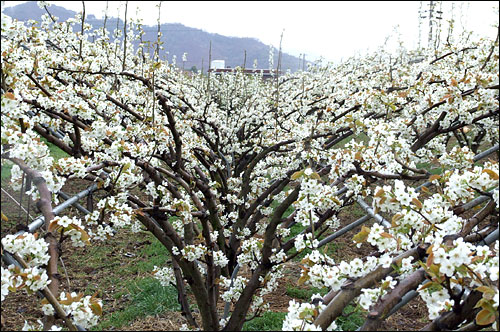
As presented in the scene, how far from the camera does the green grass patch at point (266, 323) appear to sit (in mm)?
3809

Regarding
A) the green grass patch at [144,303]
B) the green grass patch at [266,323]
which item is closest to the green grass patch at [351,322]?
the green grass patch at [266,323]

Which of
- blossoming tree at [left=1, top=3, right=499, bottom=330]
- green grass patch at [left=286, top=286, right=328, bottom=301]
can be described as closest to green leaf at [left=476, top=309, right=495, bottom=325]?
blossoming tree at [left=1, top=3, right=499, bottom=330]

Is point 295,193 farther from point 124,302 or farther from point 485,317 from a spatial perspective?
point 124,302

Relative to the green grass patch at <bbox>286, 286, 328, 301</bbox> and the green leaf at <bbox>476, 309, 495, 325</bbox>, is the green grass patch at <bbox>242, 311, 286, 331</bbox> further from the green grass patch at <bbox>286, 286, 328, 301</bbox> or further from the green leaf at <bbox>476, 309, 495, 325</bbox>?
the green leaf at <bbox>476, 309, 495, 325</bbox>

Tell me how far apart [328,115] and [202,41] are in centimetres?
2278

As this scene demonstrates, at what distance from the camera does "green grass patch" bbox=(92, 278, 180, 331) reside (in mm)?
4025

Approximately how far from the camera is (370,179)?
264 centimetres

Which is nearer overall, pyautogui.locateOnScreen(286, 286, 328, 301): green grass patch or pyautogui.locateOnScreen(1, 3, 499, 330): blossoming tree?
pyautogui.locateOnScreen(1, 3, 499, 330): blossoming tree

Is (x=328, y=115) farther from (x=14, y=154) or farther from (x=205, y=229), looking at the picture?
(x=14, y=154)

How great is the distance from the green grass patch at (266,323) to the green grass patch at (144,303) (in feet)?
2.53

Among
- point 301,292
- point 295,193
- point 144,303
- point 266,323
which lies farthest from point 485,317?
point 144,303

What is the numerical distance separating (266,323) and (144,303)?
49.8 inches

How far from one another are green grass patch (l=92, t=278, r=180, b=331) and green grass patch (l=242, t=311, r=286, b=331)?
2.53ft

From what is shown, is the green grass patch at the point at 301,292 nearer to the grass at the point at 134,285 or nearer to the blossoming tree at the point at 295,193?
the blossoming tree at the point at 295,193
